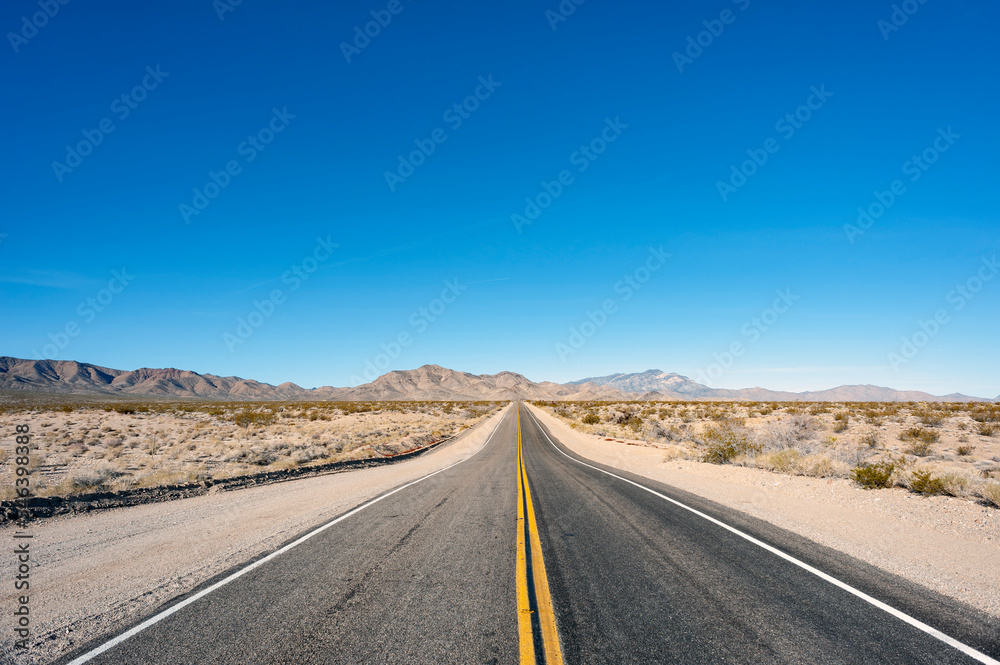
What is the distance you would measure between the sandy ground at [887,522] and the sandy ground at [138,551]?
30.8 ft

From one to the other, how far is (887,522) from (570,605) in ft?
25.9

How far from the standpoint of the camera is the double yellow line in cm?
394

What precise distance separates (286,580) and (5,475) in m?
18.5

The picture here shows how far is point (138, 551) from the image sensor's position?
24.0 ft

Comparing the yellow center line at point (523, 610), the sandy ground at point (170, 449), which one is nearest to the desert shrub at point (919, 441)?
the yellow center line at point (523, 610)

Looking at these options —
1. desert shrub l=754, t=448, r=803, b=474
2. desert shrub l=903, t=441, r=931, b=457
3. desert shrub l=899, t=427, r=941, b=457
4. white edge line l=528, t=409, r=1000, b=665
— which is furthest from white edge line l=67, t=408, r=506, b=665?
desert shrub l=899, t=427, r=941, b=457

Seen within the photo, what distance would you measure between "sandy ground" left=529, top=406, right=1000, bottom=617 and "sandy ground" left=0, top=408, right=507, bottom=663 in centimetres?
940

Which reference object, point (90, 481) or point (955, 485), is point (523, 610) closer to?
point (955, 485)

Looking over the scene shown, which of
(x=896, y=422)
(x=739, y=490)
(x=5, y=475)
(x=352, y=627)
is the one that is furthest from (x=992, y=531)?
(x=896, y=422)

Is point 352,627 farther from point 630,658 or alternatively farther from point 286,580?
point 630,658

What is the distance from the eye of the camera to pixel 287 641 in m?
4.23

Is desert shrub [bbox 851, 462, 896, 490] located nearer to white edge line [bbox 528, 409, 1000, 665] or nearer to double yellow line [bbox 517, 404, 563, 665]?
white edge line [bbox 528, 409, 1000, 665]

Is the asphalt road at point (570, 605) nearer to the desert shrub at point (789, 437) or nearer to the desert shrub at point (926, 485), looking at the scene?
the desert shrub at point (926, 485)

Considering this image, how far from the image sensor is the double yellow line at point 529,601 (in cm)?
394
